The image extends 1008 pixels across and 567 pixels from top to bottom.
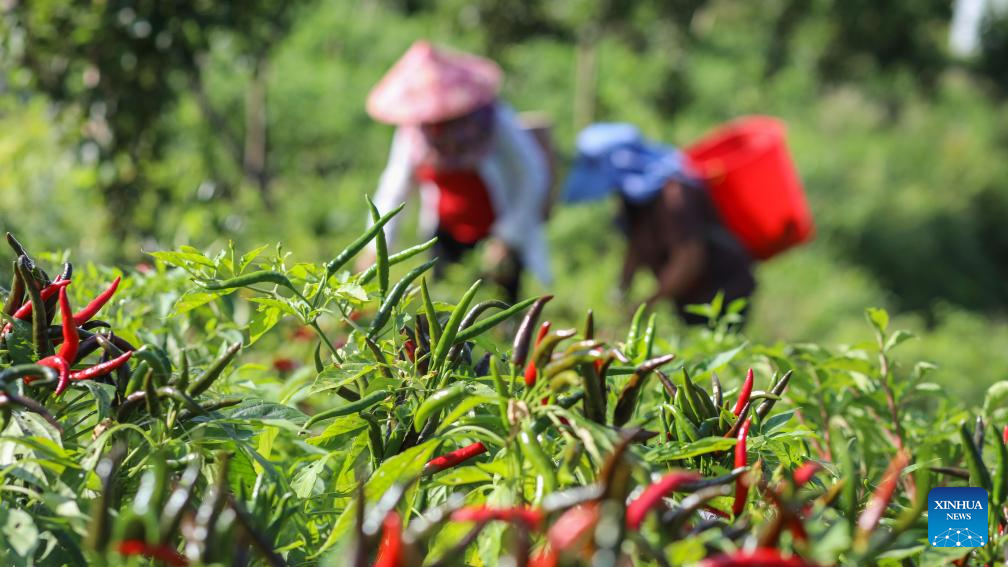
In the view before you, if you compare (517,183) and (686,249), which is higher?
(517,183)

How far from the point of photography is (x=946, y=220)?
1266 centimetres

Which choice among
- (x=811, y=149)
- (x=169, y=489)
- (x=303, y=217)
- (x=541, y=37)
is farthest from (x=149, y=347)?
(x=541, y=37)

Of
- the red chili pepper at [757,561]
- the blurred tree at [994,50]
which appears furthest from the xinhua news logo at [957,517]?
the blurred tree at [994,50]

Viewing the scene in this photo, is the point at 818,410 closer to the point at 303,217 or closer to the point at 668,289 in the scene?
the point at 668,289

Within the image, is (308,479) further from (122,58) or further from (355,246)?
(122,58)

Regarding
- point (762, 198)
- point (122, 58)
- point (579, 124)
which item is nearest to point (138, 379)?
point (122, 58)

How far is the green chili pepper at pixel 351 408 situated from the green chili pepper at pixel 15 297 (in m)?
0.26

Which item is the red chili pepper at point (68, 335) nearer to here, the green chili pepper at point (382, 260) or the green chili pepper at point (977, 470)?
the green chili pepper at point (382, 260)

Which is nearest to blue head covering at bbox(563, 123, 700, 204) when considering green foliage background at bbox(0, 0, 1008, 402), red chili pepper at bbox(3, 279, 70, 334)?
A: green foliage background at bbox(0, 0, 1008, 402)

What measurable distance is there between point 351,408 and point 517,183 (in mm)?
3758

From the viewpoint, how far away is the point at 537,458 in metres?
0.73

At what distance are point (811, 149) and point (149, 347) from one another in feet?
41.5

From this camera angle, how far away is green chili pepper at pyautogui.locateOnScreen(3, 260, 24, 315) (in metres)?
0.87

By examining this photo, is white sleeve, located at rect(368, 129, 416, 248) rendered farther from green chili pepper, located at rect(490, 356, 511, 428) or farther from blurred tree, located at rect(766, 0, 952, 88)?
blurred tree, located at rect(766, 0, 952, 88)
